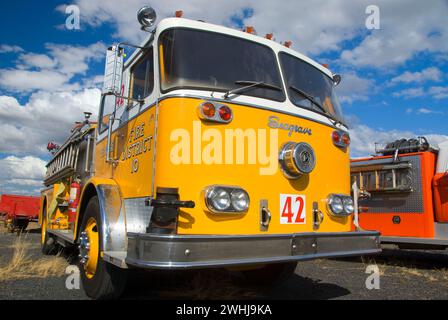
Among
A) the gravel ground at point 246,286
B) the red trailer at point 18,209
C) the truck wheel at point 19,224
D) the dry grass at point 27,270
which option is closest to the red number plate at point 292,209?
the gravel ground at point 246,286

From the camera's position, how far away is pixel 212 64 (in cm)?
332

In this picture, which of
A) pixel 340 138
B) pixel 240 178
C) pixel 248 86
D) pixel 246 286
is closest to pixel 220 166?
pixel 240 178

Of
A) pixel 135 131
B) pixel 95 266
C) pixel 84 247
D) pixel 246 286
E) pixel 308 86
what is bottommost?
pixel 246 286

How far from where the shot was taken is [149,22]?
343 centimetres

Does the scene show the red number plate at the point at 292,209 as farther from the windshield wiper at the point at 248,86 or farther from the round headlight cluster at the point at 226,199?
the windshield wiper at the point at 248,86

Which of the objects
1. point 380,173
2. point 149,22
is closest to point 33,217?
point 380,173

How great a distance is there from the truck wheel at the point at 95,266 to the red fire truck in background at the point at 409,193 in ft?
14.8

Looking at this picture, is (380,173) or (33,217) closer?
(380,173)

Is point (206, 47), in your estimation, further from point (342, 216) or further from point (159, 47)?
point (342, 216)

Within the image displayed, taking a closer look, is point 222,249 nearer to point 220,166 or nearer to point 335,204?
point 220,166

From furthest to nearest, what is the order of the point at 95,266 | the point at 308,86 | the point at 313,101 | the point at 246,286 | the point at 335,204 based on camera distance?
1. the point at 246,286
2. the point at 308,86
3. the point at 313,101
4. the point at 335,204
5. the point at 95,266

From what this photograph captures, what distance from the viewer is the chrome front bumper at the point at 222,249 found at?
2480 mm

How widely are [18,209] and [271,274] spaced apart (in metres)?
13.1
